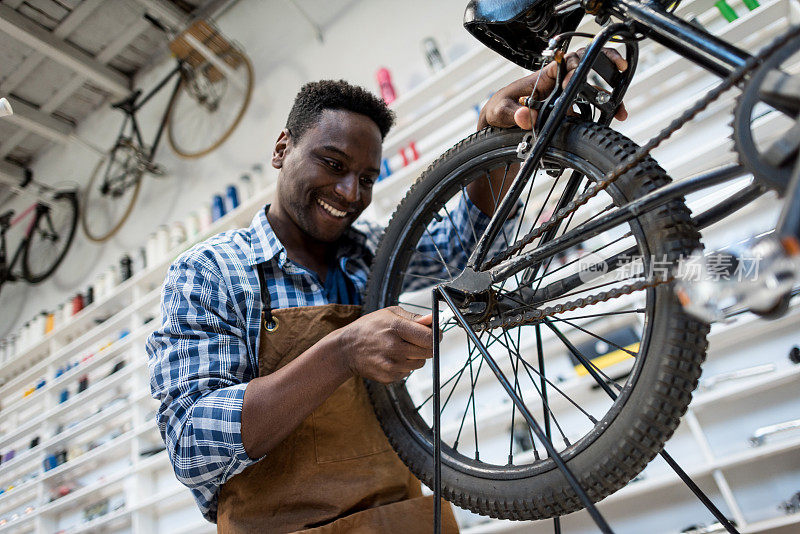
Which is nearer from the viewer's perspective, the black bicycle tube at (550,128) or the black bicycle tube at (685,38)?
the black bicycle tube at (685,38)

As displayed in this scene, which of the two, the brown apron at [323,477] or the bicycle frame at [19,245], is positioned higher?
the bicycle frame at [19,245]

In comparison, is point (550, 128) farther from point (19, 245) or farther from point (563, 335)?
point (19, 245)

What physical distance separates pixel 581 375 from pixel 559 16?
123 cm

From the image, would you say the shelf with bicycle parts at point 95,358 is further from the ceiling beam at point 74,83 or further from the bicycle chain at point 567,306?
the bicycle chain at point 567,306

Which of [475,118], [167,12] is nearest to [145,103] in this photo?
[167,12]

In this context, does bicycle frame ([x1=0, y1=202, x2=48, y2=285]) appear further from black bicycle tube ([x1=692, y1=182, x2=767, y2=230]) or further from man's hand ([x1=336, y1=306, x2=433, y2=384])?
black bicycle tube ([x1=692, y1=182, x2=767, y2=230])

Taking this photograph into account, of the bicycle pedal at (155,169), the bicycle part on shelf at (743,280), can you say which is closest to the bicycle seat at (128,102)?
the bicycle pedal at (155,169)

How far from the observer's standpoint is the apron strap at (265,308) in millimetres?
1086

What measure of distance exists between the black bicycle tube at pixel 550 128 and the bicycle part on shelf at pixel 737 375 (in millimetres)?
1177

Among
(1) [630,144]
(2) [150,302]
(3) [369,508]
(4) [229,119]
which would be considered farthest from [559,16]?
(4) [229,119]

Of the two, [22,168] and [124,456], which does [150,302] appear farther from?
[22,168]

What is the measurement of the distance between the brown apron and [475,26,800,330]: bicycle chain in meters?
0.40

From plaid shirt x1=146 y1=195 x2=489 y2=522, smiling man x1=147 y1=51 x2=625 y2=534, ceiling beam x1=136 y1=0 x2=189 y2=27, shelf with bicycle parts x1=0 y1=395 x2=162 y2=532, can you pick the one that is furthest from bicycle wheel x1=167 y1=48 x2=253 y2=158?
plaid shirt x1=146 y1=195 x2=489 y2=522

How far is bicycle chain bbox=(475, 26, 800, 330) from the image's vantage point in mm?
547
